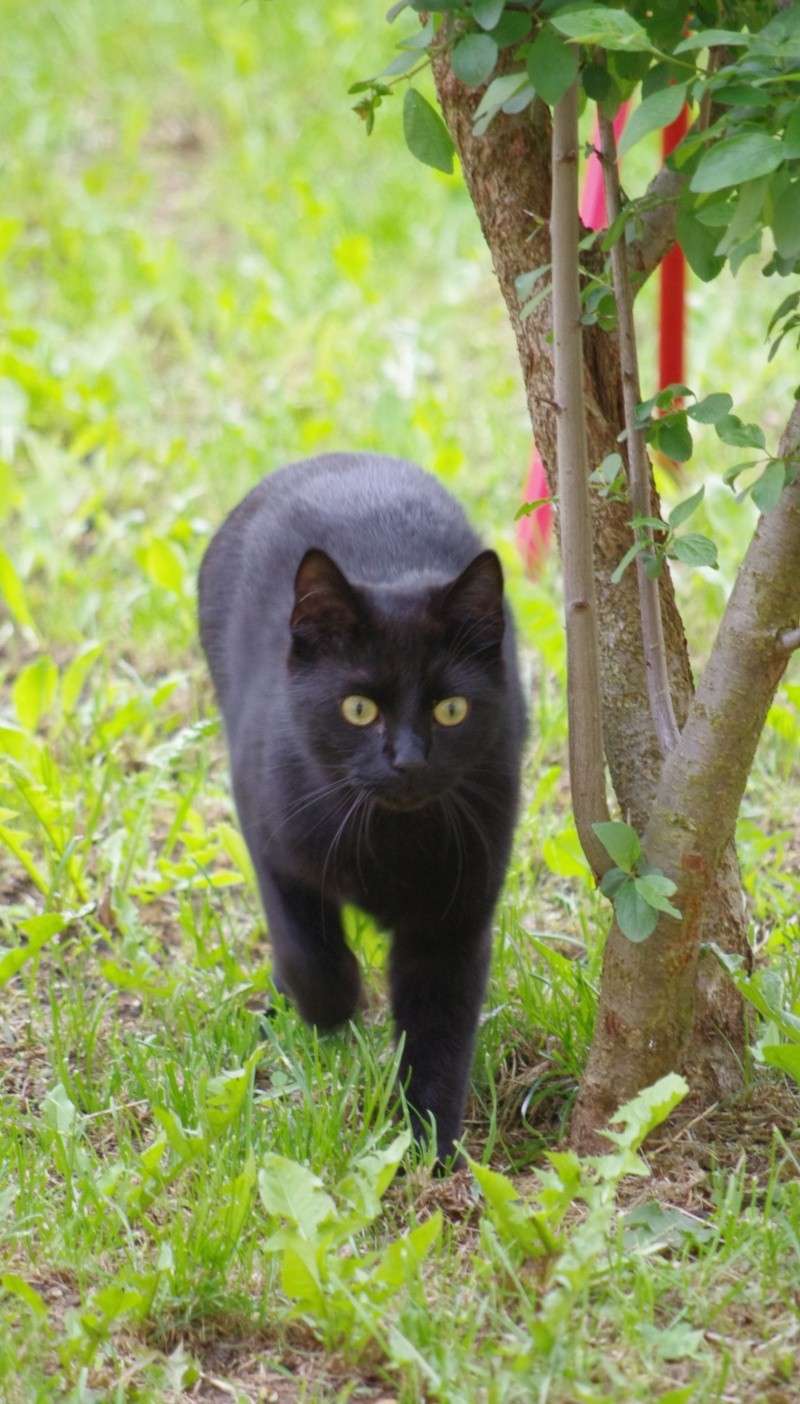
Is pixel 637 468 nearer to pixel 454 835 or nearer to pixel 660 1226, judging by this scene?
pixel 454 835

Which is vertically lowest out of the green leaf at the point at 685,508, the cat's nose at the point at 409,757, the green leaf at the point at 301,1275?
the green leaf at the point at 301,1275

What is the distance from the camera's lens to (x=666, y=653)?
2.29 m

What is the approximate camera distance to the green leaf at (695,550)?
1.89 meters

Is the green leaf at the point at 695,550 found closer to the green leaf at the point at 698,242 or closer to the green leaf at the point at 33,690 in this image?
the green leaf at the point at 698,242

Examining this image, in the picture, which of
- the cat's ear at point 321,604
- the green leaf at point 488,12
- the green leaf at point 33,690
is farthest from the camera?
the green leaf at point 33,690

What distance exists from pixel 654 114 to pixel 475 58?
276 millimetres

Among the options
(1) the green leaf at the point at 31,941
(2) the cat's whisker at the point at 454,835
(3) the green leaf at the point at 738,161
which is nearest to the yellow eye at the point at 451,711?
(2) the cat's whisker at the point at 454,835

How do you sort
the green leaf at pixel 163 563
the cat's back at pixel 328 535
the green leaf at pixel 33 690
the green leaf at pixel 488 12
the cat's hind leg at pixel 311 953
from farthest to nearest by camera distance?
the green leaf at pixel 163 563
the green leaf at pixel 33 690
the cat's back at pixel 328 535
the cat's hind leg at pixel 311 953
the green leaf at pixel 488 12

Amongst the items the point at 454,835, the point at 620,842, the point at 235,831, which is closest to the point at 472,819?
the point at 454,835

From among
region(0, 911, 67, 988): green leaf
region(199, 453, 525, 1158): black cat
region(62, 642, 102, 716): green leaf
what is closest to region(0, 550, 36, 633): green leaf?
region(62, 642, 102, 716): green leaf

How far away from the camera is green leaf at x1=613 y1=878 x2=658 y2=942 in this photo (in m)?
1.92

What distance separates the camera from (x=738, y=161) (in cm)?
146

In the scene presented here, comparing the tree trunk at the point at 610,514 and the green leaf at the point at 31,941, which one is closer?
the tree trunk at the point at 610,514

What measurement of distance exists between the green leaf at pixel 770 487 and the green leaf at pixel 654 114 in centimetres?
39
